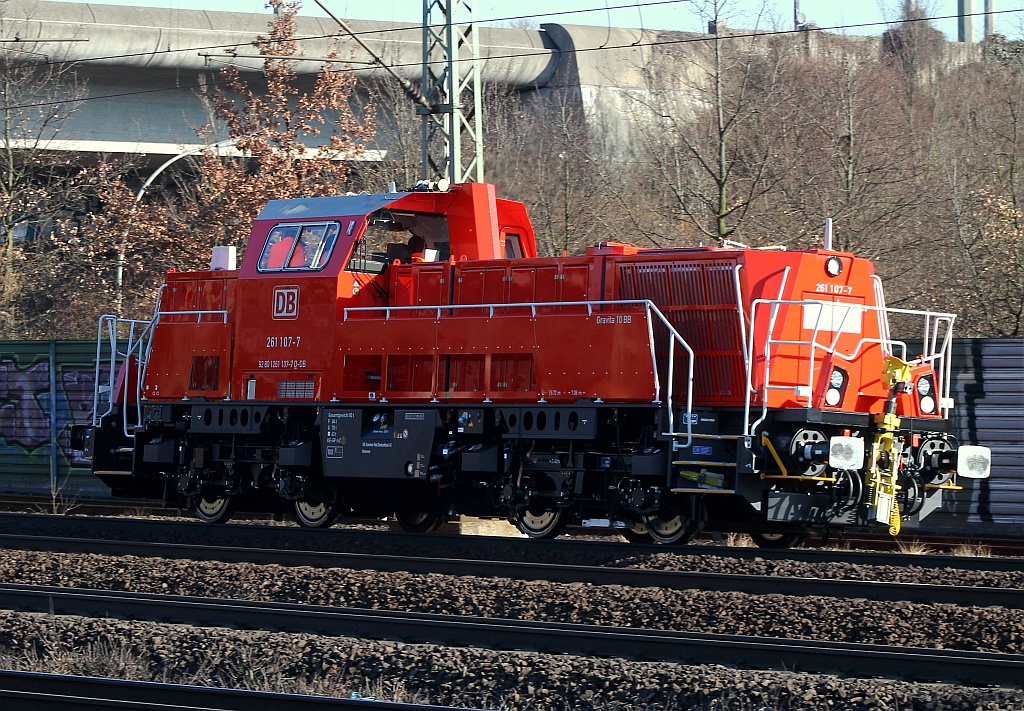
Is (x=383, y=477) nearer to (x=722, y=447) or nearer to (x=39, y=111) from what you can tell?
(x=722, y=447)

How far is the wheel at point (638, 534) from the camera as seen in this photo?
13.0 metres

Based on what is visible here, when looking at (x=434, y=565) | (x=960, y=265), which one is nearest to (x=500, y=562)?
(x=434, y=565)

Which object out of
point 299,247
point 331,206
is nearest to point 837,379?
point 331,206

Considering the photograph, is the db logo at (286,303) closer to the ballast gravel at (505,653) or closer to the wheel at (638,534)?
the ballast gravel at (505,653)

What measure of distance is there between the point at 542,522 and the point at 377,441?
204cm

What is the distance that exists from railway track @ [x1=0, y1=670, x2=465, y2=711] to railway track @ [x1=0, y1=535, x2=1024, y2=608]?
14.7 feet

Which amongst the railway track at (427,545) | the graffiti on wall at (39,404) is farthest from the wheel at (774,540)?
the graffiti on wall at (39,404)

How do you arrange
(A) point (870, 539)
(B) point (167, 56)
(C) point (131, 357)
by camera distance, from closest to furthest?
1. (A) point (870, 539)
2. (C) point (131, 357)
3. (B) point (167, 56)

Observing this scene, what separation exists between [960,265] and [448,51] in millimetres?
11074

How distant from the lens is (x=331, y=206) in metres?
14.0

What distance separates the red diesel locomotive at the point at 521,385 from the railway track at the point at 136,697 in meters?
5.96

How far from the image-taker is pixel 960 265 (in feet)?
76.8

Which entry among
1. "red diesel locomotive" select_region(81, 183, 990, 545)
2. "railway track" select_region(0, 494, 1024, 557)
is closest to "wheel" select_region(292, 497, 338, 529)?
"red diesel locomotive" select_region(81, 183, 990, 545)

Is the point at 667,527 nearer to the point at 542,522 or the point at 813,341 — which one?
the point at 542,522
